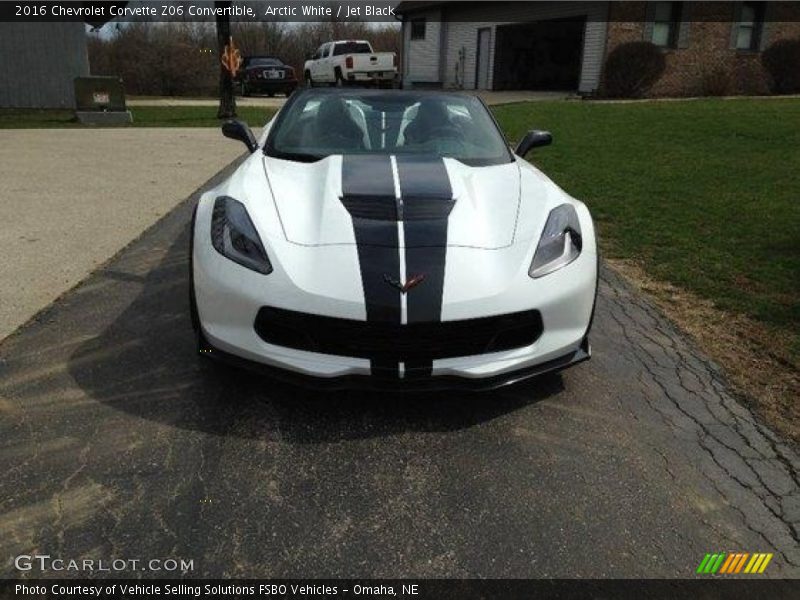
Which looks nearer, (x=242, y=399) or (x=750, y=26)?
(x=242, y=399)

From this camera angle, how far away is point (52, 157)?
10094 mm

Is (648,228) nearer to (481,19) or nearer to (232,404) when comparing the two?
(232,404)

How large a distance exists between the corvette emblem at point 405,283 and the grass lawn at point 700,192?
2254 millimetres

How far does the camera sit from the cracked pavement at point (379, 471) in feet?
7.06

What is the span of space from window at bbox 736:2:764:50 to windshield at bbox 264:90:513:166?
22977 millimetres

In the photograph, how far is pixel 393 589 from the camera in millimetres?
2006

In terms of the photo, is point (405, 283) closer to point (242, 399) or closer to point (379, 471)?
point (379, 471)

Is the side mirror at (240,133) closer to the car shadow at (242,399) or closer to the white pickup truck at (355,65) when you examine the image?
the car shadow at (242,399)

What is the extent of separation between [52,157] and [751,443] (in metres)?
10.3

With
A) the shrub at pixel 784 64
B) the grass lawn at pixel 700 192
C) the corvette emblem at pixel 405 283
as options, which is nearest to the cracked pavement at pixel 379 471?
the corvette emblem at pixel 405 283

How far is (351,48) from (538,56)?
328 inches

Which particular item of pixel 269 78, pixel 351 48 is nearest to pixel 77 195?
pixel 351 48

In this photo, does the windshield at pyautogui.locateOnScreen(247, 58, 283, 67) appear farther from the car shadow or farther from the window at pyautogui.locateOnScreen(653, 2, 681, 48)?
the car shadow

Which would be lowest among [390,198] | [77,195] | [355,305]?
[77,195]
